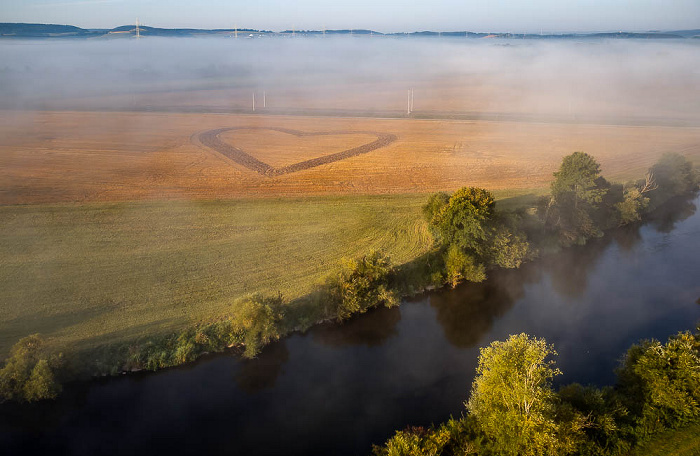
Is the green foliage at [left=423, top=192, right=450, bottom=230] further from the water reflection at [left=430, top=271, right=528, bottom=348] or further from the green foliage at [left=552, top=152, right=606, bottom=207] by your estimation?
the green foliage at [left=552, top=152, right=606, bottom=207]

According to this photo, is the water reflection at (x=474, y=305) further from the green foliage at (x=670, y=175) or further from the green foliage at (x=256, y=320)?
the green foliage at (x=670, y=175)

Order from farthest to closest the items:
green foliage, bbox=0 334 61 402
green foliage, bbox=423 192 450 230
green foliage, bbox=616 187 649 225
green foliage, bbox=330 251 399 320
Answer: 1. green foliage, bbox=616 187 649 225
2. green foliage, bbox=423 192 450 230
3. green foliage, bbox=330 251 399 320
4. green foliage, bbox=0 334 61 402

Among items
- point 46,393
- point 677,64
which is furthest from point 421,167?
point 677,64

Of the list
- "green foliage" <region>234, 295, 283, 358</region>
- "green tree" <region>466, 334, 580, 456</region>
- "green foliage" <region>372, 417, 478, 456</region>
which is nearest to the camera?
"green tree" <region>466, 334, 580, 456</region>

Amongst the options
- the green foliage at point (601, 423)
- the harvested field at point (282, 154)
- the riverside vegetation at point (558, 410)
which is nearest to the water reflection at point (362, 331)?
the riverside vegetation at point (558, 410)

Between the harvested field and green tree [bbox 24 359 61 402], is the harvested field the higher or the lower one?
the higher one

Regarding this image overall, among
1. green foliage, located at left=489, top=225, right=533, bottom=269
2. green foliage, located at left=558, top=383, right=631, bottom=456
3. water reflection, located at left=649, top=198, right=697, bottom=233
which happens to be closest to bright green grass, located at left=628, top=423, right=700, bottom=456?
green foliage, located at left=558, top=383, right=631, bottom=456
